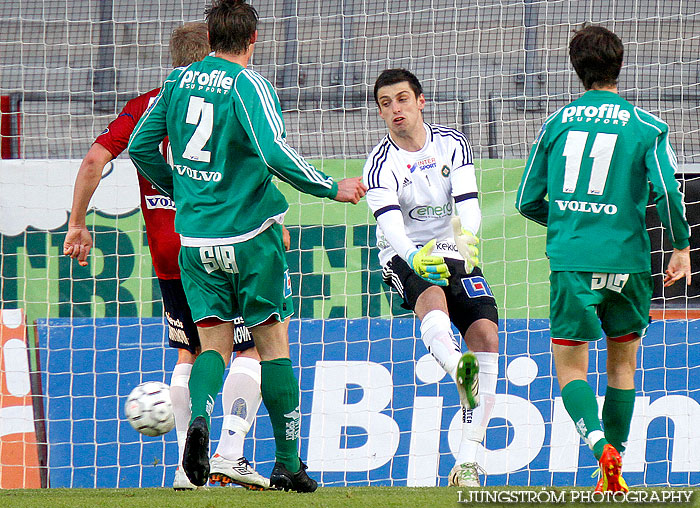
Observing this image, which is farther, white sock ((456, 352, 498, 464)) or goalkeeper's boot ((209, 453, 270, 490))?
white sock ((456, 352, 498, 464))

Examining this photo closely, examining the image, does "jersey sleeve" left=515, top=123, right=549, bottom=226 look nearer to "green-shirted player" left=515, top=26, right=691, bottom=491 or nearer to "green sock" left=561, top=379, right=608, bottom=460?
"green-shirted player" left=515, top=26, right=691, bottom=491

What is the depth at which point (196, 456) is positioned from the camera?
10.8ft

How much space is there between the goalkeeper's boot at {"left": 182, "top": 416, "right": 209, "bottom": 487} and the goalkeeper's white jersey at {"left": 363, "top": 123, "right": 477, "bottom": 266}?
1681 millimetres

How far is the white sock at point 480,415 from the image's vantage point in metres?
4.45

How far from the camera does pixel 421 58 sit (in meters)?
7.24

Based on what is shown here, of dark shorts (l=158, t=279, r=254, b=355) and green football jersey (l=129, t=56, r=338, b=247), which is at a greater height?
green football jersey (l=129, t=56, r=338, b=247)

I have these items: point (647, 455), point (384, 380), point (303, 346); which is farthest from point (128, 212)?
point (647, 455)

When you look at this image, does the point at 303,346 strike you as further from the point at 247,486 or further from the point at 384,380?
the point at 247,486

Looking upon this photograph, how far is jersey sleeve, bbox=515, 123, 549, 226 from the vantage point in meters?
3.75

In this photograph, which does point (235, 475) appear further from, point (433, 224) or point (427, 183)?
point (427, 183)

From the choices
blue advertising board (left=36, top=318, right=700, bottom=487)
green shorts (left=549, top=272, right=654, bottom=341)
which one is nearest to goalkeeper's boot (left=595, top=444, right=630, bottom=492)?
green shorts (left=549, top=272, right=654, bottom=341)

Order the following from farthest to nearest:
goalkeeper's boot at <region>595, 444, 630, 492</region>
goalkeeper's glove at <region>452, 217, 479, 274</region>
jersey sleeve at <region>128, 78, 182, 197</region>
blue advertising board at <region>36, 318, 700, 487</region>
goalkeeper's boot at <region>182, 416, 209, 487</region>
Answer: blue advertising board at <region>36, 318, 700, 487</region> < goalkeeper's glove at <region>452, 217, 479, 274</region> < jersey sleeve at <region>128, 78, 182, 197</region> < goalkeeper's boot at <region>182, 416, 209, 487</region> < goalkeeper's boot at <region>595, 444, 630, 492</region>

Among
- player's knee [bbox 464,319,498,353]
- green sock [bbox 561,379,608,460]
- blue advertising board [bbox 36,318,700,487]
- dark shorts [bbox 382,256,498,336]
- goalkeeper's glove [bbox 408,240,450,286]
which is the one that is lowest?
blue advertising board [bbox 36,318,700,487]

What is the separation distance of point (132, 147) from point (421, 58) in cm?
387
